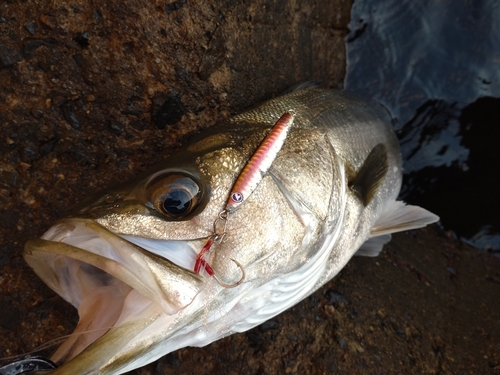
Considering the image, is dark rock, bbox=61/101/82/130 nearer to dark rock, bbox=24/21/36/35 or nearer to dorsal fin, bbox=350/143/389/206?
dark rock, bbox=24/21/36/35

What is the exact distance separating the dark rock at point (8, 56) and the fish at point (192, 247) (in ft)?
3.45

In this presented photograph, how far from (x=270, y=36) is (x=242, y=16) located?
1.01ft

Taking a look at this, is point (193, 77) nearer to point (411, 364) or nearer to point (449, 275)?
point (411, 364)

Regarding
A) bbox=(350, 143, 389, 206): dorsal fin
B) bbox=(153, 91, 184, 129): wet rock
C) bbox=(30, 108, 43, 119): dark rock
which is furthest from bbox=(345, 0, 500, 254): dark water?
bbox=(30, 108, 43, 119): dark rock

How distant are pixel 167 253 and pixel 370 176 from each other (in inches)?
60.8

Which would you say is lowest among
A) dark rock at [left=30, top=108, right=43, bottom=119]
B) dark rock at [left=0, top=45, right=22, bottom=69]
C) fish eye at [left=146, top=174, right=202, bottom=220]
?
fish eye at [left=146, top=174, right=202, bottom=220]

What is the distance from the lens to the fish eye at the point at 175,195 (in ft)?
4.87

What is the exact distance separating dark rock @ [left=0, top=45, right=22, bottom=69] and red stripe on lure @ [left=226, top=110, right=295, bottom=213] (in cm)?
148

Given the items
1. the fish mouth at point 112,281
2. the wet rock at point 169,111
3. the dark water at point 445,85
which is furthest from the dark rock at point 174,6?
the dark water at point 445,85

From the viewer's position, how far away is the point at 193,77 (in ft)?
7.81

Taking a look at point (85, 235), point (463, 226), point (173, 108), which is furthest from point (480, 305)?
point (85, 235)

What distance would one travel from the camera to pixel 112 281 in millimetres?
1584

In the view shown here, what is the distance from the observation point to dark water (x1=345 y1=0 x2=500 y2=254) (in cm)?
399

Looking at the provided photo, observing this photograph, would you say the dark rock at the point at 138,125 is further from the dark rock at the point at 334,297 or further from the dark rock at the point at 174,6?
the dark rock at the point at 334,297
